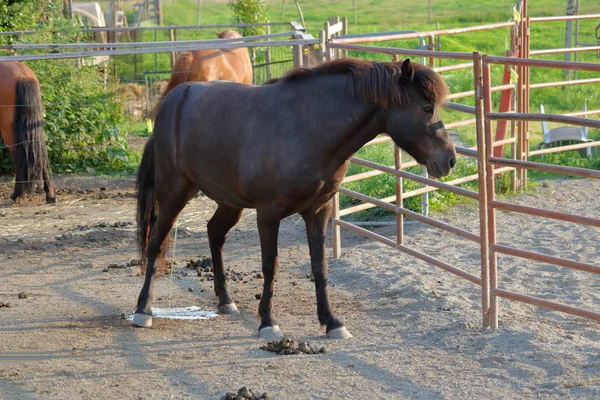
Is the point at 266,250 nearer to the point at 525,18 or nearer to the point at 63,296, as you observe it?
the point at 63,296

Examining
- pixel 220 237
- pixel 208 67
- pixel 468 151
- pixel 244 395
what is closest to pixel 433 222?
pixel 468 151

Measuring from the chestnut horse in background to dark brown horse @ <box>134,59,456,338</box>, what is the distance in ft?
17.8

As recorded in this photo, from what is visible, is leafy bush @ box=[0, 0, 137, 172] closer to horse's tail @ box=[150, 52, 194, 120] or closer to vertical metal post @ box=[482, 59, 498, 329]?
horse's tail @ box=[150, 52, 194, 120]

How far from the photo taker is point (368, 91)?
4.47 meters

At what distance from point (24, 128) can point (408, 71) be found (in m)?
6.26

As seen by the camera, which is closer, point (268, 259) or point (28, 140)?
point (268, 259)

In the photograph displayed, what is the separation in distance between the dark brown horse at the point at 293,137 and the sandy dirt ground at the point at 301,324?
1.39 ft

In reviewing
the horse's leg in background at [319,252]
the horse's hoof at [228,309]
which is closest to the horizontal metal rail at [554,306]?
the horse's leg in background at [319,252]

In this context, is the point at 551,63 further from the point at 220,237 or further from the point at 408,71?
the point at 220,237

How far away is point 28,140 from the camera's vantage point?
30.2 ft

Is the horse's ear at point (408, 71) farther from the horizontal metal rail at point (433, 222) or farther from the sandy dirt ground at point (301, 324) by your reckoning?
the sandy dirt ground at point (301, 324)

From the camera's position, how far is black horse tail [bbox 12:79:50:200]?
361 inches

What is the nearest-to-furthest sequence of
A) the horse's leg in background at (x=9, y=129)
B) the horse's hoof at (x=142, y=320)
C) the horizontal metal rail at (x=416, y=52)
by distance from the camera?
the horizontal metal rail at (x=416, y=52), the horse's hoof at (x=142, y=320), the horse's leg in background at (x=9, y=129)

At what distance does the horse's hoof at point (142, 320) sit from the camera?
524cm
